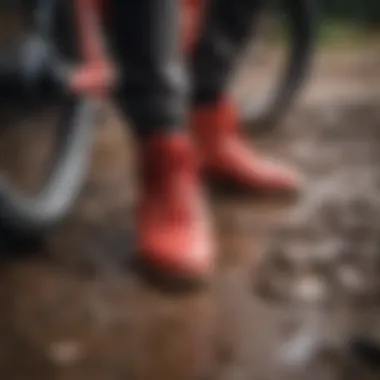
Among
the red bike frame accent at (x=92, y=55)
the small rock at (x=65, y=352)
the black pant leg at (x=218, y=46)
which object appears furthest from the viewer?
the black pant leg at (x=218, y=46)

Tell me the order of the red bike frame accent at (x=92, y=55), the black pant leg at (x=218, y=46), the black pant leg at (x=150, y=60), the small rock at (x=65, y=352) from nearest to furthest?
the small rock at (x=65, y=352), the black pant leg at (x=150, y=60), the red bike frame accent at (x=92, y=55), the black pant leg at (x=218, y=46)

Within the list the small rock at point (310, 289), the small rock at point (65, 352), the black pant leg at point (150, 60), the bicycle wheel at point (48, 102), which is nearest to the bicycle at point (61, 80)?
the bicycle wheel at point (48, 102)

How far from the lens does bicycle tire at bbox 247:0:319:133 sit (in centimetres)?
193

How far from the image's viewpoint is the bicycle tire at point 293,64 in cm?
193

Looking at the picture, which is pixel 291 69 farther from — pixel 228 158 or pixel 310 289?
pixel 310 289

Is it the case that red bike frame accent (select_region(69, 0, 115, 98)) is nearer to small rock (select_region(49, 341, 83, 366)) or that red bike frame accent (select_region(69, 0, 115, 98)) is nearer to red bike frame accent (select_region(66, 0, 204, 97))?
red bike frame accent (select_region(66, 0, 204, 97))

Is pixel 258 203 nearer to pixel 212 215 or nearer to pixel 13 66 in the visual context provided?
pixel 212 215

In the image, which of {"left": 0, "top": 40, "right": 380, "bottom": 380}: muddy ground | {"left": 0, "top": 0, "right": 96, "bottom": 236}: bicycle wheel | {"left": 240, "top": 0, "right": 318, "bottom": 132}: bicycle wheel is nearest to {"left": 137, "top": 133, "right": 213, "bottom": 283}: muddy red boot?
{"left": 0, "top": 40, "right": 380, "bottom": 380}: muddy ground

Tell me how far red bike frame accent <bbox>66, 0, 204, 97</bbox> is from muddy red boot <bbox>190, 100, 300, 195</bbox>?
0.12 m

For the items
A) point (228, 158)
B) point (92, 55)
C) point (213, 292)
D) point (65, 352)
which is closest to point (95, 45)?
point (92, 55)

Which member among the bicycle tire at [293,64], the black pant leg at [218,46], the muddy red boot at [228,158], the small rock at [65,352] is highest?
the bicycle tire at [293,64]

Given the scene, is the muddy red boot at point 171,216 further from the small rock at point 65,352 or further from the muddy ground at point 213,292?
the small rock at point 65,352

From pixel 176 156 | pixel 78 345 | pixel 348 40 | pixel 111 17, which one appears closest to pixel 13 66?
pixel 111 17

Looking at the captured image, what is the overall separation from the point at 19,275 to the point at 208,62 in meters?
0.47
